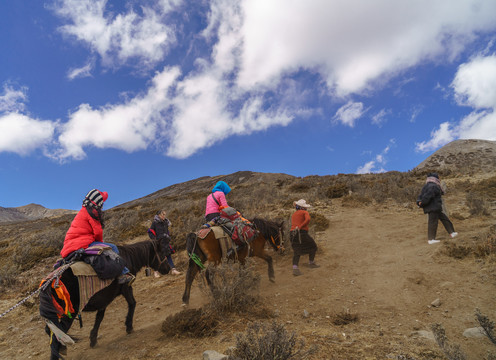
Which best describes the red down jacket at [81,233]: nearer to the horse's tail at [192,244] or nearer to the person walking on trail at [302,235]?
the horse's tail at [192,244]

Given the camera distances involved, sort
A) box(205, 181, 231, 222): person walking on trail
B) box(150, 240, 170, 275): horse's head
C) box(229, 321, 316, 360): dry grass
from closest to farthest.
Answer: box(229, 321, 316, 360): dry grass < box(150, 240, 170, 275): horse's head < box(205, 181, 231, 222): person walking on trail

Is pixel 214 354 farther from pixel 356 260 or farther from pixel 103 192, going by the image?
pixel 356 260

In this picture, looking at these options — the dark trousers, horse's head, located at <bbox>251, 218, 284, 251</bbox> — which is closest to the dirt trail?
the dark trousers

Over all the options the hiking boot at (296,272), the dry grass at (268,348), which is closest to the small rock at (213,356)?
the dry grass at (268,348)

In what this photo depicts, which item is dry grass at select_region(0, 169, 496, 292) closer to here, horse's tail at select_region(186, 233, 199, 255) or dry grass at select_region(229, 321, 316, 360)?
horse's tail at select_region(186, 233, 199, 255)

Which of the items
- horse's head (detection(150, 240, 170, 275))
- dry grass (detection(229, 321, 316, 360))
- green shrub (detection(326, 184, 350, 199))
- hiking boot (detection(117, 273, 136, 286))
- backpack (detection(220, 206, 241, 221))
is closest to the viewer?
dry grass (detection(229, 321, 316, 360))

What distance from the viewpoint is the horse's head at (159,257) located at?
15.8 ft

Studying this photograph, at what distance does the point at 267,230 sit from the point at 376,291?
2408mm

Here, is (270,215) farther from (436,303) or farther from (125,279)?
(125,279)

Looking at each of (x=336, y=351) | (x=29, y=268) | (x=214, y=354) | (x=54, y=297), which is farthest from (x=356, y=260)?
(x=29, y=268)

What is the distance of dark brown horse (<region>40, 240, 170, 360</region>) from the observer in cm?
307

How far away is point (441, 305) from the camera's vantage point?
380 centimetres

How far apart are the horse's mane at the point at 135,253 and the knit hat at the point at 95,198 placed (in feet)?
3.27

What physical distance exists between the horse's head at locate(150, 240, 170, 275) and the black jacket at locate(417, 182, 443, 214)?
6.33 m
